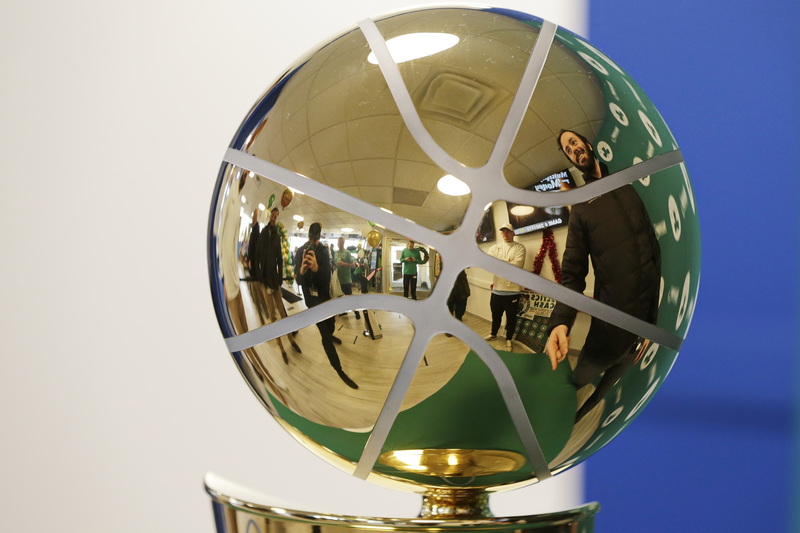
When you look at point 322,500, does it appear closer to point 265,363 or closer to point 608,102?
point 265,363

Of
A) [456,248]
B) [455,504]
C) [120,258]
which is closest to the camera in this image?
[456,248]

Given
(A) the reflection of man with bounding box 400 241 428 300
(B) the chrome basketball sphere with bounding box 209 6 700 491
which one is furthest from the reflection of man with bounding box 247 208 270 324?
(A) the reflection of man with bounding box 400 241 428 300

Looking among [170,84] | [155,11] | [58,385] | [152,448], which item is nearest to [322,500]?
[152,448]

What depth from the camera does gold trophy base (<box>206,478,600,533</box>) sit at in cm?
55

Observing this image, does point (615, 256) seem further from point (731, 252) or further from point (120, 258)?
point (120, 258)

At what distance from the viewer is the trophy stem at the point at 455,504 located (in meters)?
0.63

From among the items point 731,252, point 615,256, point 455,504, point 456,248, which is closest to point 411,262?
point 456,248

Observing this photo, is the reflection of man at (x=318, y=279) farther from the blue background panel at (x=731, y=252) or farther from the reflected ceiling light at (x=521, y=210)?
the blue background panel at (x=731, y=252)

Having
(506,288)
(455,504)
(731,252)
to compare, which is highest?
(731,252)

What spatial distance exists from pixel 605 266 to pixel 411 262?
0.12 m

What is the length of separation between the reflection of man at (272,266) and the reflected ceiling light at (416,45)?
0.13 meters

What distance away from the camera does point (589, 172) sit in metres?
0.52

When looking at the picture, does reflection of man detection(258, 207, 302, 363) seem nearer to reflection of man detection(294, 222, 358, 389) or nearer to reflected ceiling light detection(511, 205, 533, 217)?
reflection of man detection(294, 222, 358, 389)

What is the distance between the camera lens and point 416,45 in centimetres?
55
